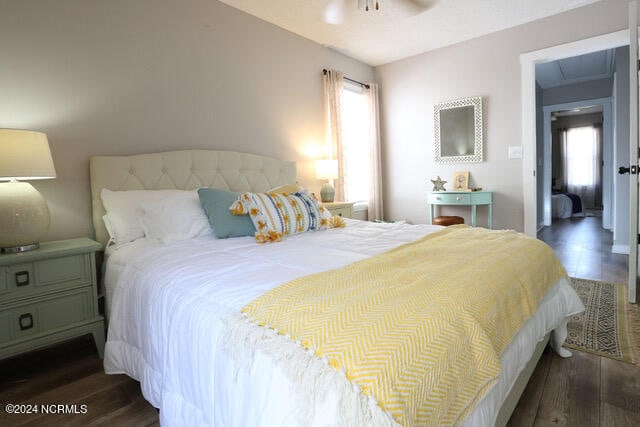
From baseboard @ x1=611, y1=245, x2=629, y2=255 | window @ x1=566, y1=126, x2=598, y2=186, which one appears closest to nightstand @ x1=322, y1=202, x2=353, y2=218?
baseboard @ x1=611, y1=245, x2=629, y2=255

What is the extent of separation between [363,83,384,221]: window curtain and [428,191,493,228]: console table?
72 cm

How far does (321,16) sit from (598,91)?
5.81 metres

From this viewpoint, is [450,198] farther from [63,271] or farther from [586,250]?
[63,271]

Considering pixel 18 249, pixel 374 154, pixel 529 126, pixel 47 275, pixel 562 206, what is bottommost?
pixel 562 206

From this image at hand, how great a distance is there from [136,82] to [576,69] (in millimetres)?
6446

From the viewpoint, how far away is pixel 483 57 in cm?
404

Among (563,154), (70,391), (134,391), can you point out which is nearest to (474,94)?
(134,391)

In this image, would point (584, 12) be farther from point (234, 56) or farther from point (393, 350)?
point (393, 350)

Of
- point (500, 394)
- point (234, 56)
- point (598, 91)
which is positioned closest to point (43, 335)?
point (500, 394)

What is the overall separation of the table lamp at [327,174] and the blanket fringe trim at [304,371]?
289 cm

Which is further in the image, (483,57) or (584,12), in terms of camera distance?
(483,57)

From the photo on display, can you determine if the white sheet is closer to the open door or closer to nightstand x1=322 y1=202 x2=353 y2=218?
the open door

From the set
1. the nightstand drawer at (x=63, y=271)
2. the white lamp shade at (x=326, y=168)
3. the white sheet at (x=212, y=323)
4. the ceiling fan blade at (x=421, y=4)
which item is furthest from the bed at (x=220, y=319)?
the ceiling fan blade at (x=421, y=4)

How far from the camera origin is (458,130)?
14.1 feet
